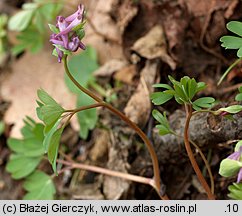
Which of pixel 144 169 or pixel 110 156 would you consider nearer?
pixel 144 169

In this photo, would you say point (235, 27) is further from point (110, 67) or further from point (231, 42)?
point (110, 67)

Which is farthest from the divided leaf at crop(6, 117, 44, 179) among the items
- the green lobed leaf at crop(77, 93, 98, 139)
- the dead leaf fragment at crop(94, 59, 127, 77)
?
the dead leaf fragment at crop(94, 59, 127, 77)

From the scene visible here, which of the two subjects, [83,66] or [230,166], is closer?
[230,166]

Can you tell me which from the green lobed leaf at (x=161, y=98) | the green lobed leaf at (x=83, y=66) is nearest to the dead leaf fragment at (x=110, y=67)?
the green lobed leaf at (x=83, y=66)

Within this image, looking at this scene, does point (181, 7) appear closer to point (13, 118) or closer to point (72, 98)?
point (72, 98)

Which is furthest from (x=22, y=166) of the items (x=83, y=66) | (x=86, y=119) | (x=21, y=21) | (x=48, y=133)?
(x=21, y=21)

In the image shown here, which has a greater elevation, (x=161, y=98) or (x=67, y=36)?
(x=67, y=36)

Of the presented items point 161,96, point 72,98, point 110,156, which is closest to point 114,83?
point 72,98

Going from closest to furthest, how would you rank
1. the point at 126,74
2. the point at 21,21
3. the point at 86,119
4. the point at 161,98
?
the point at 161,98, the point at 86,119, the point at 126,74, the point at 21,21

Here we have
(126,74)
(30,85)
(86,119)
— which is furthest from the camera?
(30,85)
